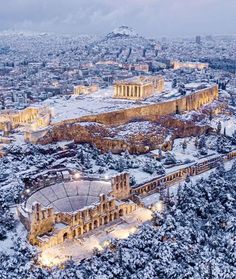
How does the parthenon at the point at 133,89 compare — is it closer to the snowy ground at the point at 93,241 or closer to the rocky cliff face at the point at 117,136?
the rocky cliff face at the point at 117,136

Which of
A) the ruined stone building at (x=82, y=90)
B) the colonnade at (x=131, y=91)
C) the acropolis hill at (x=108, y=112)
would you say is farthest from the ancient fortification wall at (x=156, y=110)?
the ruined stone building at (x=82, y=90)

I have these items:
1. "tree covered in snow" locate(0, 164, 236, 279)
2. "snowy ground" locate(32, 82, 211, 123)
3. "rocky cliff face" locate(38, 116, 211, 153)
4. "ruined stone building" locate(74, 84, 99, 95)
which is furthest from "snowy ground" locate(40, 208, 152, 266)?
"ruined stone building" locate(74, 84, 99, 95)

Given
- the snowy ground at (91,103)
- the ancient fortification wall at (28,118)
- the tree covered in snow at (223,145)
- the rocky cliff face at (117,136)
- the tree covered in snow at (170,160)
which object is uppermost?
the ancient fortification wall at (28,118)

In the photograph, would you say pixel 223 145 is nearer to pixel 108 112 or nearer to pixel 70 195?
pixel 108 112

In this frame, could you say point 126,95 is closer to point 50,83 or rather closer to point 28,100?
point 28,100

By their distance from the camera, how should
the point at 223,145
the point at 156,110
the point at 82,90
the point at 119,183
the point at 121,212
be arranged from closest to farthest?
the point at 121,212 < the point at 119,183 < the point at 223,145 < the point at 156,110 < the point at 82,90

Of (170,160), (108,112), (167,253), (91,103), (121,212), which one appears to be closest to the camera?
(167,253)

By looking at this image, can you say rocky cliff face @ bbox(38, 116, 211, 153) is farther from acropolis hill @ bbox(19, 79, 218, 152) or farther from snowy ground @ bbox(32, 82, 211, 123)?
snowy ground @ bbox(32, 82, 211, 123)

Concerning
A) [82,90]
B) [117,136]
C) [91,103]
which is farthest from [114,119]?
[82,90]
